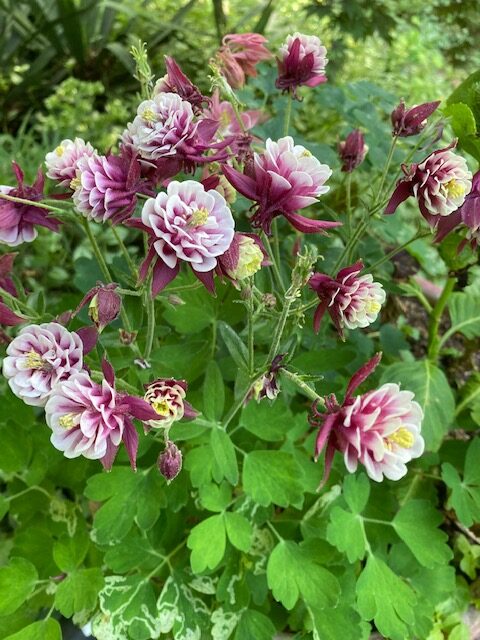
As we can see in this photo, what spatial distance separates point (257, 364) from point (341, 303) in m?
0.19

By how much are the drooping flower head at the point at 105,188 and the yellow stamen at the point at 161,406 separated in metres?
0.18

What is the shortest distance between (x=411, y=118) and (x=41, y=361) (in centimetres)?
50

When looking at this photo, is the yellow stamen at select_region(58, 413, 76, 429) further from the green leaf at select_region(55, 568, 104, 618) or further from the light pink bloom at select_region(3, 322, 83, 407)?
the green leaf at select_region(55, 568, 104, 618)

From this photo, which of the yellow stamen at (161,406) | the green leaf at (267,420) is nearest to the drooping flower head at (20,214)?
the yellow stamen at (161,406)

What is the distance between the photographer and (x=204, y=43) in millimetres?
2162

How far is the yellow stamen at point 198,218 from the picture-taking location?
532 millimetres

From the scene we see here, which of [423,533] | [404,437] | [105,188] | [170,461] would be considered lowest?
[423,533]

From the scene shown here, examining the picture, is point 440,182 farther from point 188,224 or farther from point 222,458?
point 222,458

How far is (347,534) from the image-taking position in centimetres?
85

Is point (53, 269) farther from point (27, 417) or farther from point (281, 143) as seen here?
point (281, 143)

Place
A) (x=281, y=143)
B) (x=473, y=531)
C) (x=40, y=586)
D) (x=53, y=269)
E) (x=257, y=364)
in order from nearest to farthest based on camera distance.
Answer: (x=281, y=143)
(x=257, y=364)
(x=40, y=586)
(x=473, y=531)
(x=53, y=269)

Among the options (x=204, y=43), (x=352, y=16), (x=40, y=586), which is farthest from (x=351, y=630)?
(x=204, y=43)

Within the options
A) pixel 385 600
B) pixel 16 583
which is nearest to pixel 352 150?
pixel 385 600

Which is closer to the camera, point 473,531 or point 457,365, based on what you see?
point 473,531
